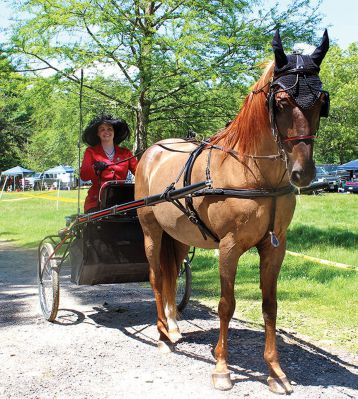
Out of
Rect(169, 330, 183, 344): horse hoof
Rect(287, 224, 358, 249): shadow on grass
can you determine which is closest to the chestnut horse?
Rect(169, 330, 183, 344): horse hoof

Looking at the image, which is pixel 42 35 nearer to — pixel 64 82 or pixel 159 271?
pixel 64 82

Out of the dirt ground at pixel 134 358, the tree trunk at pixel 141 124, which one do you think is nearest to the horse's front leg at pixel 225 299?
the dirt ground at pixel 134 358

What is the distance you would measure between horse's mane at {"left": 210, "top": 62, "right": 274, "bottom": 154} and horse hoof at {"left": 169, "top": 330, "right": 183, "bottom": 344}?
85.7 inches

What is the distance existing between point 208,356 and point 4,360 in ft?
6.14

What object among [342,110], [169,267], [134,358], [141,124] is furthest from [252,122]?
[342,110]

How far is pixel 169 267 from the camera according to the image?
5645 mm

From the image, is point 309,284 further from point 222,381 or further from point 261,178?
point 261,178

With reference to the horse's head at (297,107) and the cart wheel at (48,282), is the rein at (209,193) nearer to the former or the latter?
the horse's head at (297,107)

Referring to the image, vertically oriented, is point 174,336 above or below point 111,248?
below

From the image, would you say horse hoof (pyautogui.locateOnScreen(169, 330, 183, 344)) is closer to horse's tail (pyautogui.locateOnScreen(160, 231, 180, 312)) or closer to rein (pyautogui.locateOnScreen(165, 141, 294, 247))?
horse's tail (pyautogui.locateOnScreen(160, 231, 180, 312))

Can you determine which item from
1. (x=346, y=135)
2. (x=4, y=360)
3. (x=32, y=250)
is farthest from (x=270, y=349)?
(x=346, y=135)

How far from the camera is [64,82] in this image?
992 centimetres

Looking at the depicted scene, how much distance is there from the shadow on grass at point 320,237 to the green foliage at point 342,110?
27412 millimetres

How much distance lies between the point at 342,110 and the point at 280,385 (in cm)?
4110
